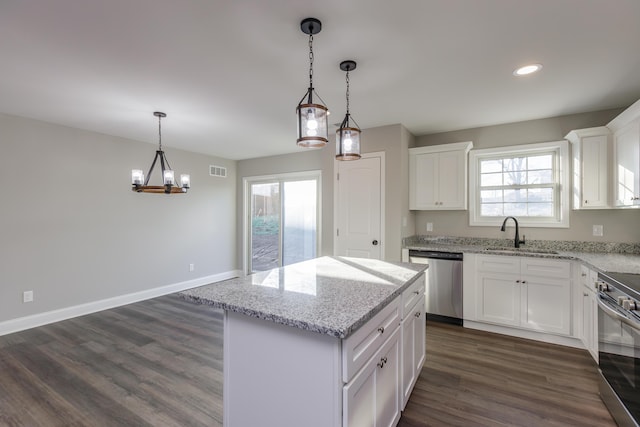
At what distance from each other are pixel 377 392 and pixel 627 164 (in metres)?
3.03

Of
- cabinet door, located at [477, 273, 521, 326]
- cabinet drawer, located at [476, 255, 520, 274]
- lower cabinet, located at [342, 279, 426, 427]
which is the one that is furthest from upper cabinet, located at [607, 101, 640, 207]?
lower cabinet, located at [342, 279, 426, 427]

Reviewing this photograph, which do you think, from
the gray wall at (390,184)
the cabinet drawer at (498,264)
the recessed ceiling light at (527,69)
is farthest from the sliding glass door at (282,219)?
the recessed ceiling light at (527,69)

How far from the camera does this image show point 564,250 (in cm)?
328

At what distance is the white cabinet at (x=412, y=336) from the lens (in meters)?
1.87

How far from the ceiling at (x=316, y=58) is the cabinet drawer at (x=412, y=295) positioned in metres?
1.69

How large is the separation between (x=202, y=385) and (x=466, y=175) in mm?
3642

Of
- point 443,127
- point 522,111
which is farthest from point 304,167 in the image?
point 522,111

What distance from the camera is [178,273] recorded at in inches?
195

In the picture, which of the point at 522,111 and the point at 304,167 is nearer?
the point at 522,111

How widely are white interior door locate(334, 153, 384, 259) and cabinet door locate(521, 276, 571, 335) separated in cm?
159

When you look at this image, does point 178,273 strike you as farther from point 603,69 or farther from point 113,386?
point 603,69

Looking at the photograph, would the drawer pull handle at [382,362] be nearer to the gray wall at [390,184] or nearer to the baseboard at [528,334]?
the gray wall at [390,184]

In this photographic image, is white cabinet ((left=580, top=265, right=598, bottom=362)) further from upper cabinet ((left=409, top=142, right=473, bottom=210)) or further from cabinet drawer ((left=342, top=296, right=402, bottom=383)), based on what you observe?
cabinet drawer ((left=342, top=296, right=402, bottom=383))

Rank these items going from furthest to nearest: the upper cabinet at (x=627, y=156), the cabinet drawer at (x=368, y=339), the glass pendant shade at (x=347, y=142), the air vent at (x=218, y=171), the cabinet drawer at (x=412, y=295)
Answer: the air vent at (x=218, y=171) → the upper cabinet at (x=627, y=156) → the glass pendant shade at (x=347, y=142) → the cabinet drawer at (x=412, y=295) → the cabinet drawer at (x=368, y=339)
